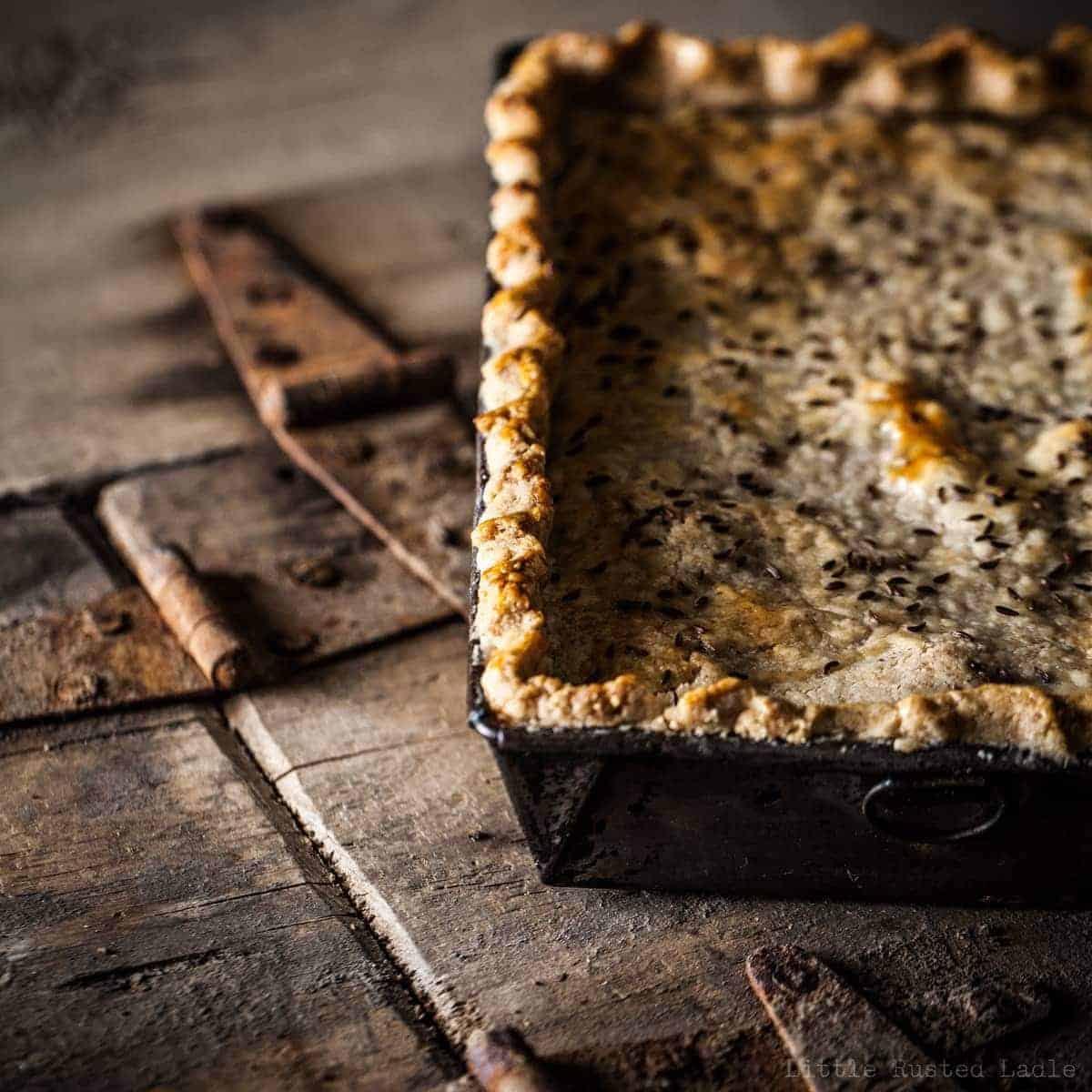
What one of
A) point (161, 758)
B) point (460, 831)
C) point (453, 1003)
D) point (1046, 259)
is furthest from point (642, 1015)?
point (1046, 259)

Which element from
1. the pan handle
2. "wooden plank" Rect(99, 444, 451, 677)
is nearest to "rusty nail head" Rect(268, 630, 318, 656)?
"wooden plank" Rect(99, 444, 451, 677)

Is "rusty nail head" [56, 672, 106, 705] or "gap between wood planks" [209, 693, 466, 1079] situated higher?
"rusty nail head" [56, 672, 106, 705]

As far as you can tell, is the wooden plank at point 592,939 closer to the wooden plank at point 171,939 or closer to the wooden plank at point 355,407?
the wooden plank at point 171,939

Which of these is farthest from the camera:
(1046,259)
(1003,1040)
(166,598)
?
(1046,259)

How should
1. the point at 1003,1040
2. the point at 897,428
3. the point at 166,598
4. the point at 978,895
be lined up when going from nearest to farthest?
the point at 1003,1040, the point at 978,895, the point at 897,428, the point at 166,598

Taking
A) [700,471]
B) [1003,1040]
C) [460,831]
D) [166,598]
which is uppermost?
[700,471]

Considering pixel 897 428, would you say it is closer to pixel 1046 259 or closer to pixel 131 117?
pixel 1046 259

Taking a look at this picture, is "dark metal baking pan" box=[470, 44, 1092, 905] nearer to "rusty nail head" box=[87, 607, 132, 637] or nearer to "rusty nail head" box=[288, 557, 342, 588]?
"rusty nail head" box=[288, 557, 342, 588]

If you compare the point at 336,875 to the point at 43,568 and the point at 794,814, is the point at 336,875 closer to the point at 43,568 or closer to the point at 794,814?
the point at 794,814
